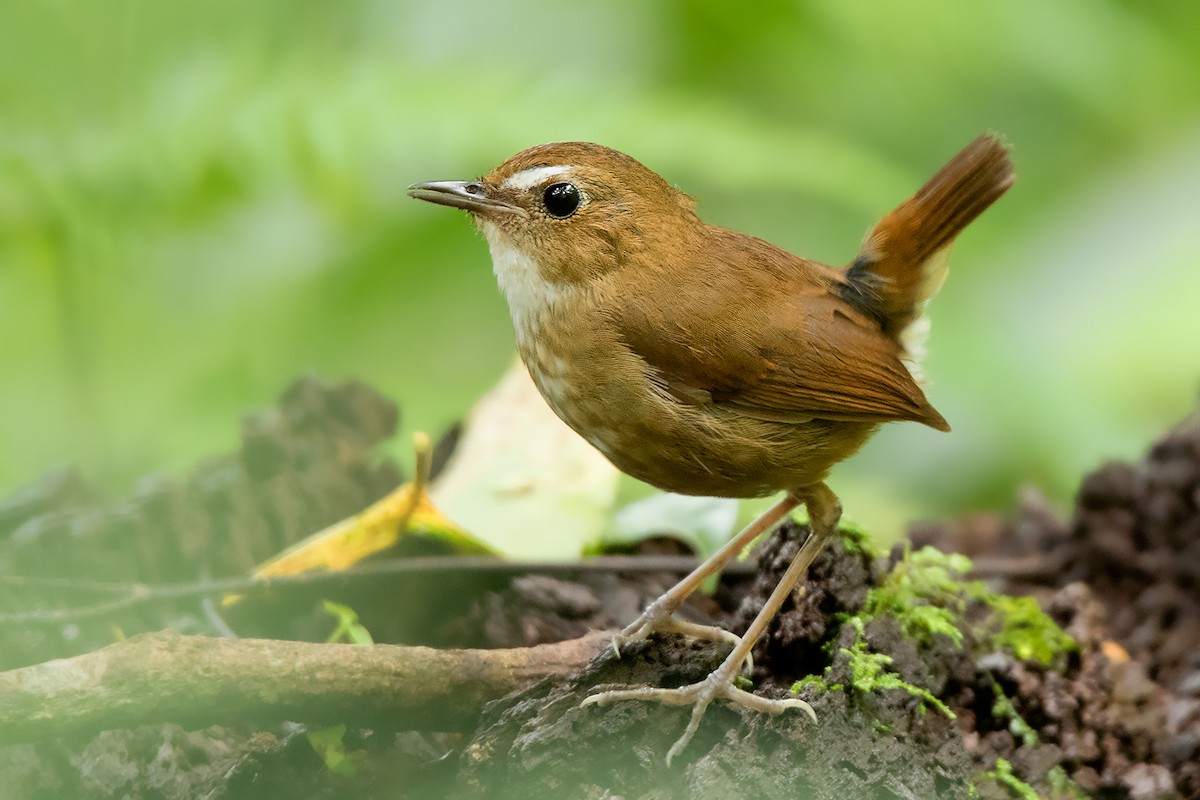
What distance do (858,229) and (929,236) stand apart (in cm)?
356

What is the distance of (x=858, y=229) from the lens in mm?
6832

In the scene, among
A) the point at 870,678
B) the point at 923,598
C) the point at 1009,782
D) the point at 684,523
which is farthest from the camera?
the point at 684,523

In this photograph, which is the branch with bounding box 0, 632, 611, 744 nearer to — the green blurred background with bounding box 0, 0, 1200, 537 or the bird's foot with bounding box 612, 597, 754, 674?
the bird's foot with bounding box 612, 597, 754, 674

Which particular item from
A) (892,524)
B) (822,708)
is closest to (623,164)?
(822,708)

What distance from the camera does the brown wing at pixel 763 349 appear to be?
3.00 meters

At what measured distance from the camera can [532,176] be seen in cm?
311

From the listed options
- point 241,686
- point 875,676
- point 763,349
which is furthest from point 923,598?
point 241,686

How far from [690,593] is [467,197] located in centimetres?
114

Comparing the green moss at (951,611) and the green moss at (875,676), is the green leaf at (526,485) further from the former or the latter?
the green moss at (875,676)

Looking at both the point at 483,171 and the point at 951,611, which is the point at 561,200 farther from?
the point at 483,171

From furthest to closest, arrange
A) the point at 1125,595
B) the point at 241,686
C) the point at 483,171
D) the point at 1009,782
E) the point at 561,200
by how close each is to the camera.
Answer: the point at 483,171
the point at 1125,595
the point at 561,200
the point at 1009,782
the point at 241,686

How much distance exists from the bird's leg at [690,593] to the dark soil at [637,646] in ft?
0.16

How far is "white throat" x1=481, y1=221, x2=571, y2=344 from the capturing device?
10.2 feet

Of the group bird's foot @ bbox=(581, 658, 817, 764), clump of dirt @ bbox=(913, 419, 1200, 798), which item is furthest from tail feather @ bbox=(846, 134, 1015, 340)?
bird's foot @ bbox=(581, 658, 817, 764)
